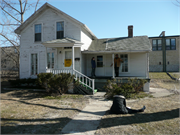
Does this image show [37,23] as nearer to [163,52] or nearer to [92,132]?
[92,132]

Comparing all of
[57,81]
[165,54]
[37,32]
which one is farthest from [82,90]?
[165,54]

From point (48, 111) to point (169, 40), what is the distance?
3314cm

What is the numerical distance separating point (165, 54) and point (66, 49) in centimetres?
2738

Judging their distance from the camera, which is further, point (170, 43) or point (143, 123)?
point (170, 43)

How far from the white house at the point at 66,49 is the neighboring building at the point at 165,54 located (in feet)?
67.6

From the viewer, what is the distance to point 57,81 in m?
8.96

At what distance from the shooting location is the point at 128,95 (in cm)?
830

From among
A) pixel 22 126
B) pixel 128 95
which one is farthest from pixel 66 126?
pixel 128 95

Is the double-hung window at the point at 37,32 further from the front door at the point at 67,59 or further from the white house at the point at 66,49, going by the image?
the front door at the point at 67,59

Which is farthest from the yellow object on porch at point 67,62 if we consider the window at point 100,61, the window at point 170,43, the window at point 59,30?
the window at point 170,43

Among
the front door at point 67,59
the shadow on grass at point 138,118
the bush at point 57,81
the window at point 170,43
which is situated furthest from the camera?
the window at point 170,43

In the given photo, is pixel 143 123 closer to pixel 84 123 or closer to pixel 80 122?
pixel 84 123

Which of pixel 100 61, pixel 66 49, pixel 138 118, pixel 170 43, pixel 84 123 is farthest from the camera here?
pixel 170 43

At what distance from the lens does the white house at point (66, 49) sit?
39.7ft
